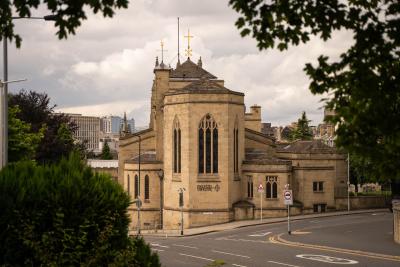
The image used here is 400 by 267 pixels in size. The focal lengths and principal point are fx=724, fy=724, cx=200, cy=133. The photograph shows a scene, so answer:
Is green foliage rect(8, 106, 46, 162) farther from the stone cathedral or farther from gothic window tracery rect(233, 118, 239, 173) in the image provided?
gothic window tracery rect(233, 118, 239, 173)

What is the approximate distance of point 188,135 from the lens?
53.9 m

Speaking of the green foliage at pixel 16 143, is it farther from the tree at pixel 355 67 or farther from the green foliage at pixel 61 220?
the tree at pixel 355 67

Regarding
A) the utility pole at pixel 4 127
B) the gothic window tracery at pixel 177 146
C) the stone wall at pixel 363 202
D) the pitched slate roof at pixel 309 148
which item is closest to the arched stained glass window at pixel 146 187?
the gothic window tracery at pixel 177 146

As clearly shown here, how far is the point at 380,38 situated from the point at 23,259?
7.71m

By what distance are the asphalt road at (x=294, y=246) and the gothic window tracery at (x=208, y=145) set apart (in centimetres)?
680

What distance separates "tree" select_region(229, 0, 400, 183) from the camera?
1112 cm

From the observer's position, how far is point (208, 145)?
5453 cm

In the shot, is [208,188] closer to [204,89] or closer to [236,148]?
[236,148]

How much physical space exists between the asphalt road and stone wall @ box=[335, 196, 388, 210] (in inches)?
338

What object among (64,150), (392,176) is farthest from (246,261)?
(64,150)

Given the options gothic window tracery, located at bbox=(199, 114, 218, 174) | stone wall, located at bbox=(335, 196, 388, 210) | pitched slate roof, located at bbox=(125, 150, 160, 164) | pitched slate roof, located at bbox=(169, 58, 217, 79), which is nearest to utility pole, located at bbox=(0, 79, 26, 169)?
gothic window tracery, located at bbox=(199, 114, 218, 174)

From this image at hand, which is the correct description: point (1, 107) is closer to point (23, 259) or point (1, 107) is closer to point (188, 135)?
point (23, 259)

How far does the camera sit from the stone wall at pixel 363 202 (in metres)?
61.4

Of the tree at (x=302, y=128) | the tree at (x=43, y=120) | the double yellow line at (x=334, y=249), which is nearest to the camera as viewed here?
the double yellow line at (x=334, y=249)
